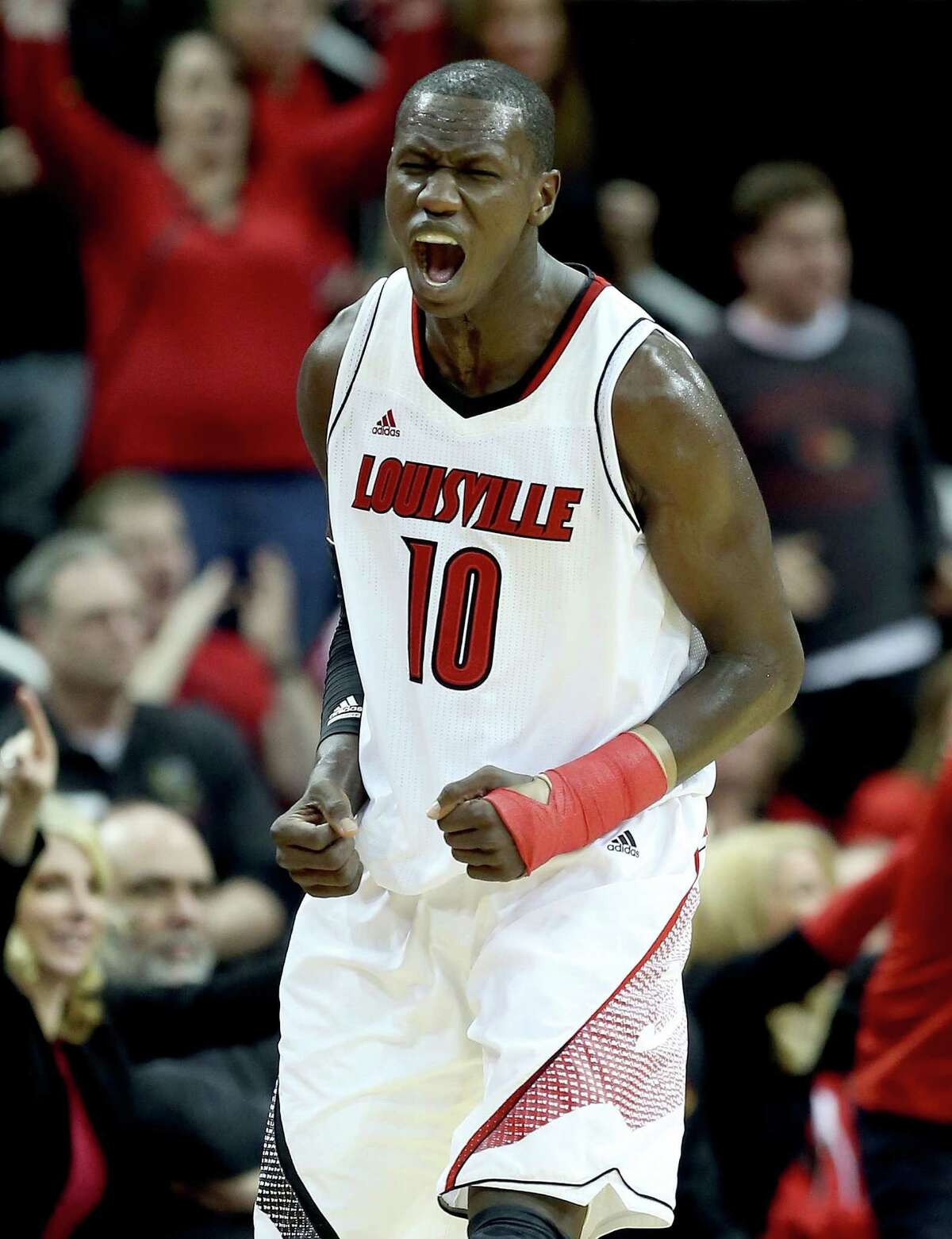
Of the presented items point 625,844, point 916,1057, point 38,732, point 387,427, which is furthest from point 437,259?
point 916,1057

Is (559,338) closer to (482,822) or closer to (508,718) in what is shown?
(508,718)

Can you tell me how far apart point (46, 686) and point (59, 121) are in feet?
6.56

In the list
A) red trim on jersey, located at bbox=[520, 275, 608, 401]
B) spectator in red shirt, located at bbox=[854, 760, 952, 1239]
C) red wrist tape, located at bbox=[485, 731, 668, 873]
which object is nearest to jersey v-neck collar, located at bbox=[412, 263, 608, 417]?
red trim on jersey, located at bbox=[520, 275, 608, 401]

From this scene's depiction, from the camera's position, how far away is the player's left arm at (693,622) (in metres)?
3.12

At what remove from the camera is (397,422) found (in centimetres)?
339

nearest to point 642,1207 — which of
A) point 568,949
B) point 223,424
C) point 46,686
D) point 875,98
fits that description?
point 568,949

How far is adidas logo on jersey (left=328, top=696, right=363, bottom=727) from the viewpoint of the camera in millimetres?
3607

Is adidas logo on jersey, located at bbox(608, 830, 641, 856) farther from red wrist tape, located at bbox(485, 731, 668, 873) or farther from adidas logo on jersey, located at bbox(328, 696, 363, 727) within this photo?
adidas logo on jersey, located at bbox(328, 696, 363, 727)

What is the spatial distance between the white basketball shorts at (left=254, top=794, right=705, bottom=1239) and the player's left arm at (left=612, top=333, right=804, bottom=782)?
0.18 meters

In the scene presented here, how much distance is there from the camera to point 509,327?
3309 millimetres

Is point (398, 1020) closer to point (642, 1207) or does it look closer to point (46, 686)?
point (642, 1207)

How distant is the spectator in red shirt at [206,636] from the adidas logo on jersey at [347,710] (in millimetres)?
3089

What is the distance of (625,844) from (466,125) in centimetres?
107

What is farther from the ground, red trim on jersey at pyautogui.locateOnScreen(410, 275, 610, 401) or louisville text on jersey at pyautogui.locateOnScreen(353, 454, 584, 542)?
red trim on jersey at pyautogui.locateOnScreen(410, 275, 610, 401)
